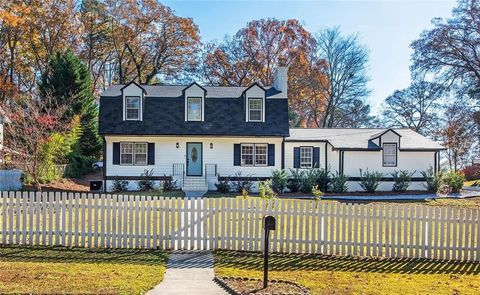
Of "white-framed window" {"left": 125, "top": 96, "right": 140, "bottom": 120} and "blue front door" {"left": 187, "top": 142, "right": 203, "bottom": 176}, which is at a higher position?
"white-framed window" {"left": 125, "top": 96, "right": 140, "bottom": 120}

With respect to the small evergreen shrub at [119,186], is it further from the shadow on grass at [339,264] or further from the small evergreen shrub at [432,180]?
the small evergreen shrub at [432,180]

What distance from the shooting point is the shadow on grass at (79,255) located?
24.5 ft

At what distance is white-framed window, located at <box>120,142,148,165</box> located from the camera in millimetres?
22562

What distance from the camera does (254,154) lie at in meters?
23.0

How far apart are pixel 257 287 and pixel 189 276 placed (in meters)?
1.27

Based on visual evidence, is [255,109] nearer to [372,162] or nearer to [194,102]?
[194,102]

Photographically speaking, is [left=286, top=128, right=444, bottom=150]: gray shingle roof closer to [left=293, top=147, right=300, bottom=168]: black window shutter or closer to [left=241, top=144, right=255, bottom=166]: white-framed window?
[left=293, top=147, right=300, bottom=168]: black window shutter

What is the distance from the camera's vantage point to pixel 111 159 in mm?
22422

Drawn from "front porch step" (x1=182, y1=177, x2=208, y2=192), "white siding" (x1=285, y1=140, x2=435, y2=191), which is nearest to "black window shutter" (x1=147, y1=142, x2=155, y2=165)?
"front porch step" (x1=182, y1=177, x2=208, y2=192)

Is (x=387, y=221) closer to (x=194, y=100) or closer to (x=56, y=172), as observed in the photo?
(x=194, y=100)

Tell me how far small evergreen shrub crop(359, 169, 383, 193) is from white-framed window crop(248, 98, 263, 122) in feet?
23.4

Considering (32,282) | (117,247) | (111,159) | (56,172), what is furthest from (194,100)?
(32,282)

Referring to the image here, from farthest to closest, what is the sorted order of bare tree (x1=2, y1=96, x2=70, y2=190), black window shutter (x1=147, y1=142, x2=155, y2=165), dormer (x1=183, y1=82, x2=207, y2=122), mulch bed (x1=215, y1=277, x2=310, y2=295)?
dormer (x1=183, y1=82, x2=207, y2=122)
black window shutter (x1=147, y1=142, x2=155, y2=165)
bare tree (x1=2, y1=96, x2=70, y2=190)
mulch bed (x1=215, y1=277, x2=310, y2=295)

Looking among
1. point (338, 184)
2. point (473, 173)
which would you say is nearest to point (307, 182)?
point (338, 184)
